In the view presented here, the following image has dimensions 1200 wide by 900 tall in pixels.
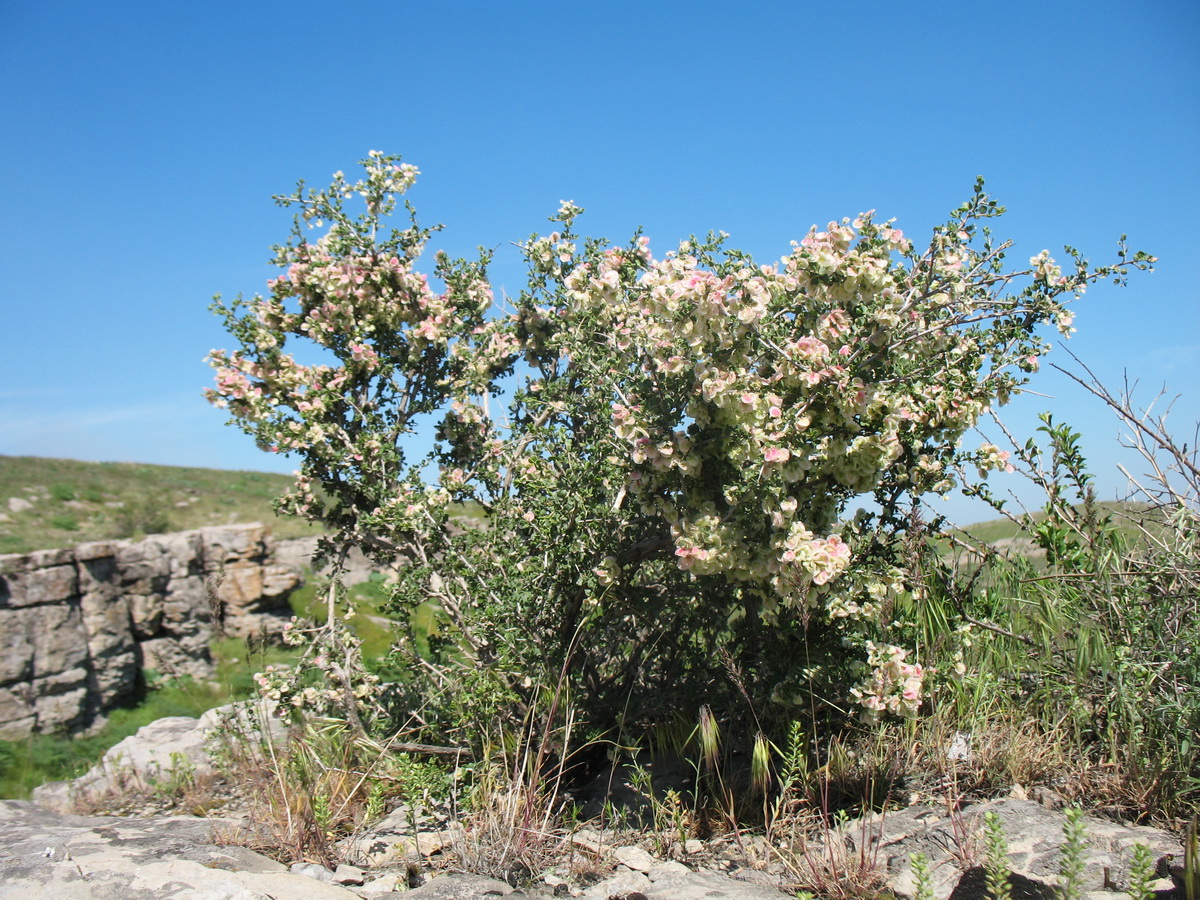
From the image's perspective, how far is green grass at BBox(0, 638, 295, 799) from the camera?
632 centimetres

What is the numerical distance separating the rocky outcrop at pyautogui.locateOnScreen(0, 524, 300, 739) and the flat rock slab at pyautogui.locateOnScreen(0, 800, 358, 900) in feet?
9.57

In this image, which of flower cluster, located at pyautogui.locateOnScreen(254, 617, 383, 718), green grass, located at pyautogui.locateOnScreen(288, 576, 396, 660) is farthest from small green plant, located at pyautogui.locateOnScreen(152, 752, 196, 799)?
green grass, located at pyautogui.locateOnScreen(288, 576, 396, 660)

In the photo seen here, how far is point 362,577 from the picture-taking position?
42.9ft

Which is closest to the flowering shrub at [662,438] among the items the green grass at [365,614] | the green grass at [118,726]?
the green grass at [118,726]

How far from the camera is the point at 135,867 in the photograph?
292 centimetres

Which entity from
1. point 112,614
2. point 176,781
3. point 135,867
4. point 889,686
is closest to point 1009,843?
point 889,686

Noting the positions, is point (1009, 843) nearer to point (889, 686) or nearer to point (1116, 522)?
point (889, 686)

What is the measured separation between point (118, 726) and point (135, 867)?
6.06 meters

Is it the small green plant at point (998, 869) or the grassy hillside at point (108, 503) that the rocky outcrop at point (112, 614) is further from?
the small green plant at point (998, 869)

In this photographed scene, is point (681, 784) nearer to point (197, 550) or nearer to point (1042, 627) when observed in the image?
point (1042, 627)

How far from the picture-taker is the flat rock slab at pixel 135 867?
271 cm

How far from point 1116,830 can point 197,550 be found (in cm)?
979

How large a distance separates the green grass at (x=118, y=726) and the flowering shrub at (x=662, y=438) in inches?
57.9

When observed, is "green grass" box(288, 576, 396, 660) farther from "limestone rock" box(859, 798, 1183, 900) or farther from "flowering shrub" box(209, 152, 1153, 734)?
"limestone rock" box(859, 798, 1183, 900)
